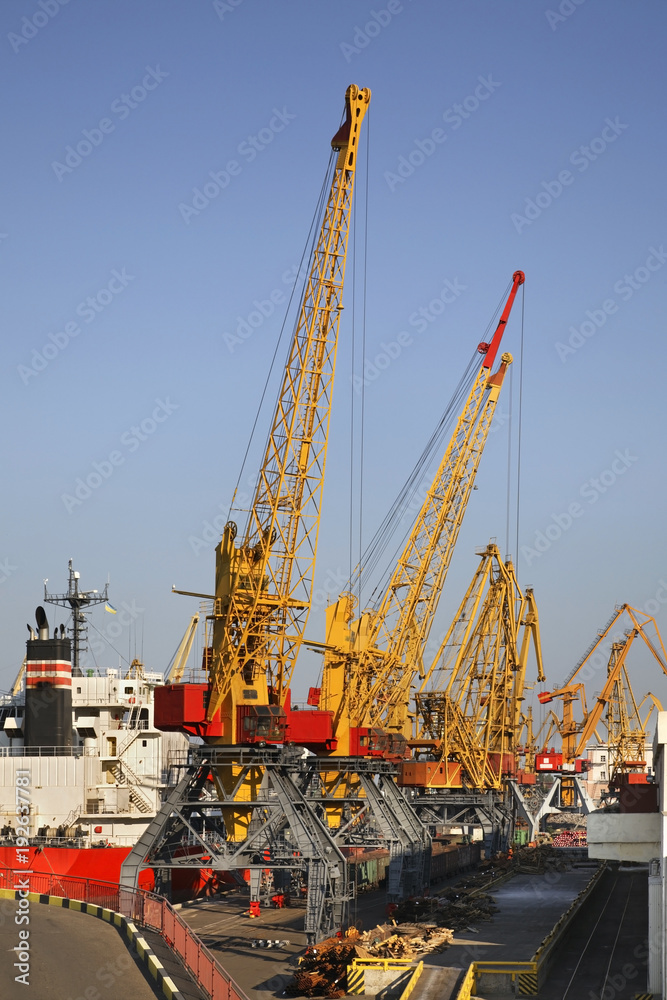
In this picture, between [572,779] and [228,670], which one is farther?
[572,779]

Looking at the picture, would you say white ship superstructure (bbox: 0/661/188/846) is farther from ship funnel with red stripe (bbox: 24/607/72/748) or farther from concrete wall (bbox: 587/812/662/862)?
concrete wall (bbox: 587/812/662/862)

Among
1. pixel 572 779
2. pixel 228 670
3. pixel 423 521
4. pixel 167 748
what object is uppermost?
pixel 423 521

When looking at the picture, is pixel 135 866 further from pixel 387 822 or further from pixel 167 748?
pixel 387 822

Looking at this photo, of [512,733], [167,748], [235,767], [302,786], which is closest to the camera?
[235,767]

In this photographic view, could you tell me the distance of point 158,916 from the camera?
3659cm

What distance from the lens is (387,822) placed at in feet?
227

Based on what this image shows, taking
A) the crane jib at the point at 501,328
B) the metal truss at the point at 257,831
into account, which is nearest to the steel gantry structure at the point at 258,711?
the metal truss at the point at 257,831

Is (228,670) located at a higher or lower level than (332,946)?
higher

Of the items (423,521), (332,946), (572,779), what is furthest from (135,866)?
(572,779)

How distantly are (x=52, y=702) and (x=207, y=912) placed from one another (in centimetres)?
1427

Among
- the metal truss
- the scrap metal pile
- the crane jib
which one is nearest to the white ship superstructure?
the metal truss

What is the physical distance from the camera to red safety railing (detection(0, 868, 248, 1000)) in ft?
98.6

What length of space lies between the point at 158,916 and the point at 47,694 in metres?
27.3

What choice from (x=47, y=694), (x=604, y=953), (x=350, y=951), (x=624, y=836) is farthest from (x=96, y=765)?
(x=624, y=836)
